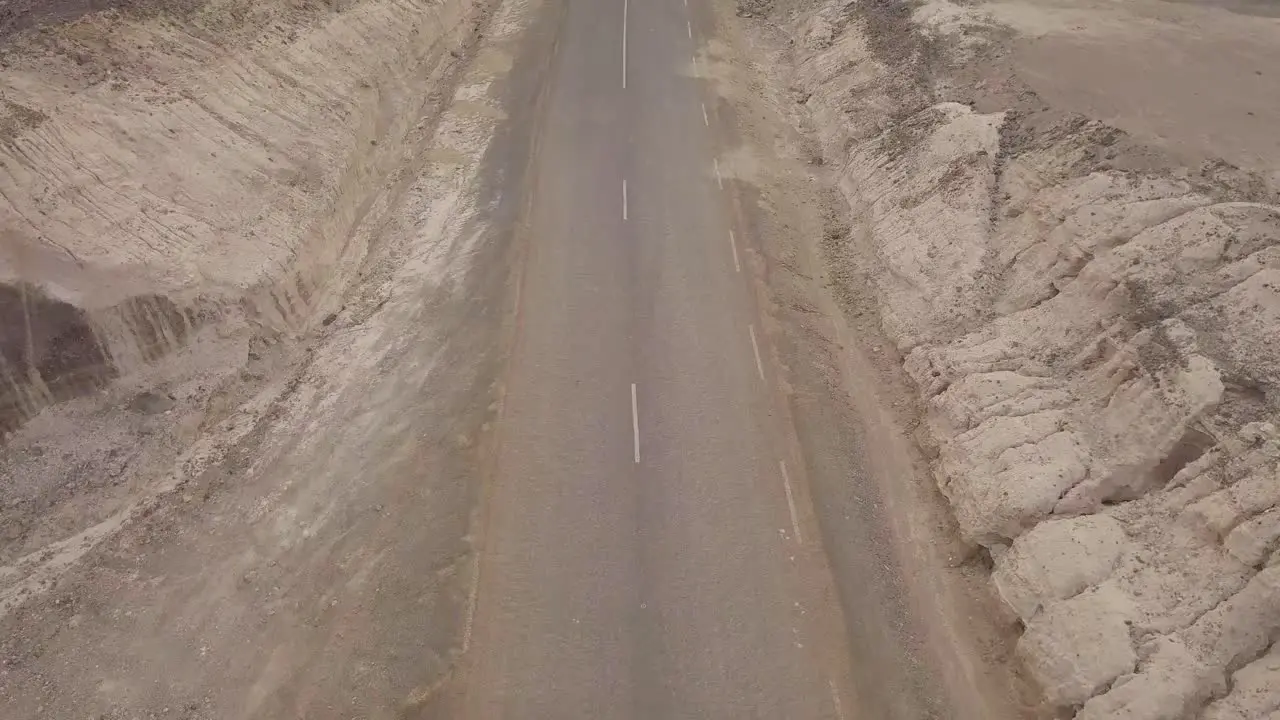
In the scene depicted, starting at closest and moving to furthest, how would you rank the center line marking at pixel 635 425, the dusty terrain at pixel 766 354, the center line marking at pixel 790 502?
the dusty terrain at pixel 766 354, the center line marking at pixel 790 502, the center line marking at pixel 635 425

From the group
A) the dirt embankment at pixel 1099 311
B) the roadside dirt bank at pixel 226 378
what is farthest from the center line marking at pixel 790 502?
the roadside dirt bank at pixel 226 378

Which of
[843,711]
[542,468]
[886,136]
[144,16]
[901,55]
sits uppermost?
[144,16]

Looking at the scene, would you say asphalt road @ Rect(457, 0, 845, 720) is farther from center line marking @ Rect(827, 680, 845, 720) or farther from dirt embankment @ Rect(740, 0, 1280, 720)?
dirt embankment @ Rect(740, 0, 1280, 720)

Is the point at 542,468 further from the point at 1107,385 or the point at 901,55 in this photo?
the point at 901,55

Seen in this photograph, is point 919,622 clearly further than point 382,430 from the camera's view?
No

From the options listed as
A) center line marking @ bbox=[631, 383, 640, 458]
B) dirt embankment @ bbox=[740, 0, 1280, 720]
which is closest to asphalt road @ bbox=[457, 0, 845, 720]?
center line marking @ bbox=[631, 383, 640, 458]

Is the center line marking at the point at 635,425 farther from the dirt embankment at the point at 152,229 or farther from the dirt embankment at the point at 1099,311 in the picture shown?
the dirt embankment at the point at 152,229

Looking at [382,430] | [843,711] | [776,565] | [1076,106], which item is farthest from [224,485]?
[1076,106]
